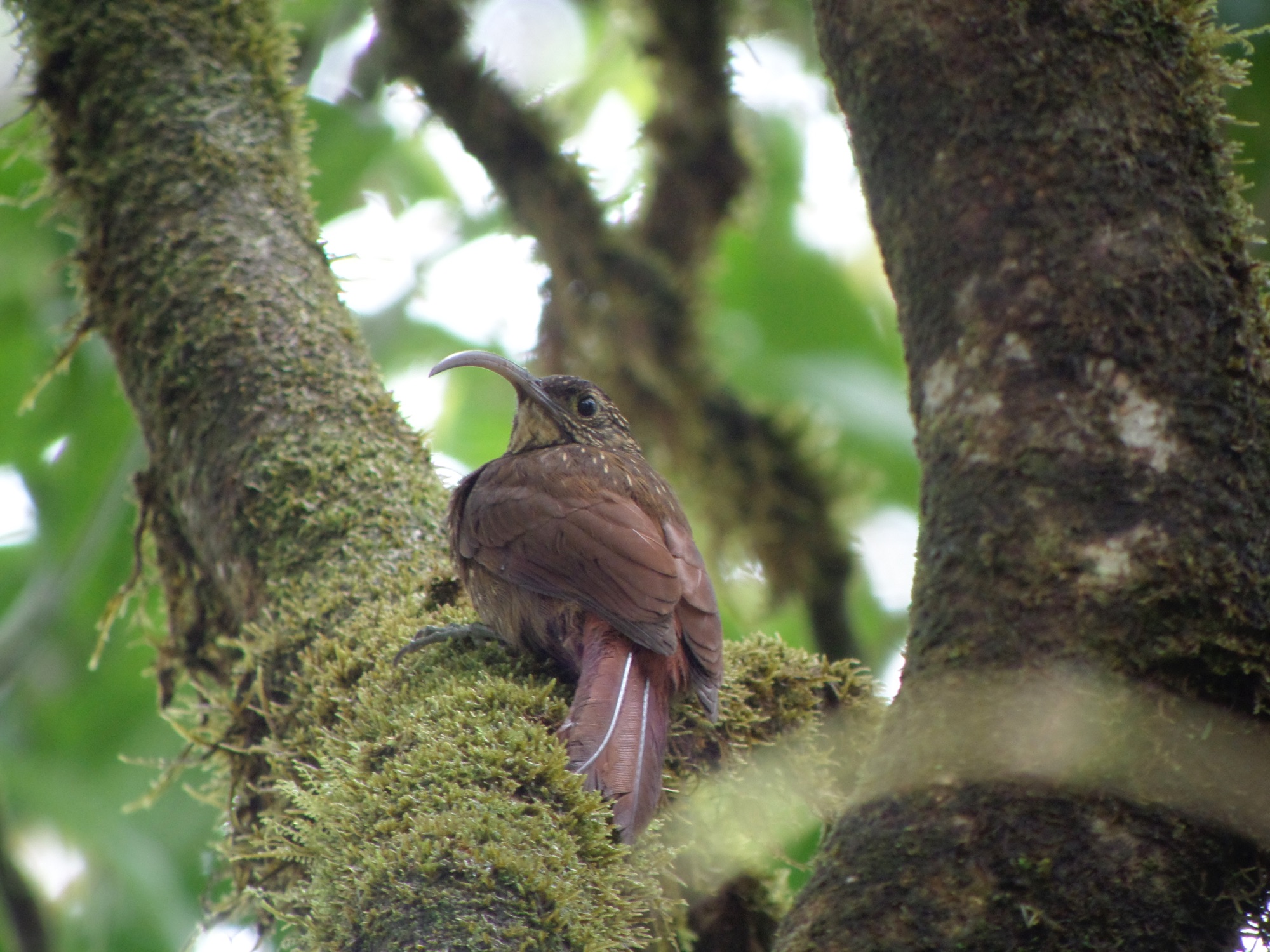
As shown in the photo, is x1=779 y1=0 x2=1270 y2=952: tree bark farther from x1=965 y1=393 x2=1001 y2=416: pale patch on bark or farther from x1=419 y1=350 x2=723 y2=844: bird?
x1=419 y1=350 x2=723 y2=844: bird

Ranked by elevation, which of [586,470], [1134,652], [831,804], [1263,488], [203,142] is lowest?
[831,804]

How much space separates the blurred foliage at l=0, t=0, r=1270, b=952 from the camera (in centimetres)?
399

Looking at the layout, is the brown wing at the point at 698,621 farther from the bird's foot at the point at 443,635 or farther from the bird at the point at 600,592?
the bird's foot at the point at 443,635

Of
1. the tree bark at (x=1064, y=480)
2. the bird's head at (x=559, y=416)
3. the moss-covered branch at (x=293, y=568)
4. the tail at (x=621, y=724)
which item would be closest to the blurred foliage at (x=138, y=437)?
the moss-covered branch at (x=293, y=568)

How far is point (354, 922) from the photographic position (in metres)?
1.78

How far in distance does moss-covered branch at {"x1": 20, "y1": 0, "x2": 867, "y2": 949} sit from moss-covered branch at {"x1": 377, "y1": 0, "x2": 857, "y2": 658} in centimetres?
105

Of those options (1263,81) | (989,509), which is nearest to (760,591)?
(1263,81)

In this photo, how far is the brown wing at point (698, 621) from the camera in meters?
2.59

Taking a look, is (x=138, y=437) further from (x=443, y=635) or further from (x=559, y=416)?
(x=443, y=635)

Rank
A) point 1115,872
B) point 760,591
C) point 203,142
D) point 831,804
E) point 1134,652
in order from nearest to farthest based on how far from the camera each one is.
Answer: point 1115,872
point 1134,652
point 831,804
point 203,142
point 760,591

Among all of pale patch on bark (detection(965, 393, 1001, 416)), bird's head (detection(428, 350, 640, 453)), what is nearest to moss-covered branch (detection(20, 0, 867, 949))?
bird's head (detection(428, 350, 640, 453))

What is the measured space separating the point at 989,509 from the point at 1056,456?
0.13 meters

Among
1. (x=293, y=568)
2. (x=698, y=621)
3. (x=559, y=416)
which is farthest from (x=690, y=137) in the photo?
(x=293, y=568)

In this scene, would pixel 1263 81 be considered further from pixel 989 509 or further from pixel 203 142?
pixel 203 142
